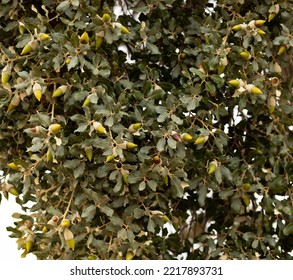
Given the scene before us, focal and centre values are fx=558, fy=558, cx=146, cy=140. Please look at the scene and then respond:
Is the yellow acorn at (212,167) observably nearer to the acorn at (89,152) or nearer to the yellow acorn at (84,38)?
the acorn at (89,152)

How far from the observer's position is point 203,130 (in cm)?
177

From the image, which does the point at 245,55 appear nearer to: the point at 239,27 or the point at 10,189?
the point at 239,27

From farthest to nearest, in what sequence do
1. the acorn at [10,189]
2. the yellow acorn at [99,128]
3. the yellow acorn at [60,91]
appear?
the acorn at [10,189], the yellow acorn at [60,91], the yellow acorn at [99,128]

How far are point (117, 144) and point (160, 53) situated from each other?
417mm

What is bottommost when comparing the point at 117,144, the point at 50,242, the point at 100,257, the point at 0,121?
the point at 100,257

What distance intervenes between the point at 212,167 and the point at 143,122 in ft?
0.88

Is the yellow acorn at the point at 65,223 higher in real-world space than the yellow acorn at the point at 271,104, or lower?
lower

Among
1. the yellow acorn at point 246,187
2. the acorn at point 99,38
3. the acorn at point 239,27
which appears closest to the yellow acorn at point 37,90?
the acorn at point 99,38

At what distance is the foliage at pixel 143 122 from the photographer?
1716 mm

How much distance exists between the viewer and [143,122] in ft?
5.84

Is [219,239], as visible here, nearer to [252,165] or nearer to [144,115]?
[252,165]

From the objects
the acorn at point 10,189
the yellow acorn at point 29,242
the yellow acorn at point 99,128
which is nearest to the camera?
the yellow acorn at point 99,128

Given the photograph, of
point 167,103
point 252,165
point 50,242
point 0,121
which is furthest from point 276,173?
point 0,121

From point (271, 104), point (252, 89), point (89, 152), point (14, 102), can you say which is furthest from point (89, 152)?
point (271, 104)
